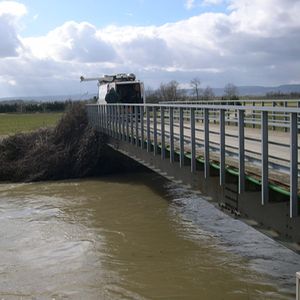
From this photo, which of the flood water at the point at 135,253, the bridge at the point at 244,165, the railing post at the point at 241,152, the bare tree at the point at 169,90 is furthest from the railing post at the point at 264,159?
the bare tree at the point at 169,90

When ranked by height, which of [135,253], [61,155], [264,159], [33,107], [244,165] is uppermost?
[33,107]

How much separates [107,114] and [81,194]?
4.11 meters

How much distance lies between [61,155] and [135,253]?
15265 millimetres

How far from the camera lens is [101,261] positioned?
39.3 feet

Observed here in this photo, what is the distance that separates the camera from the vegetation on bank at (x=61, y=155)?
2662cm

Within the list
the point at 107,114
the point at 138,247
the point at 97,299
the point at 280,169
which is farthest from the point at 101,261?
the point at 107,114

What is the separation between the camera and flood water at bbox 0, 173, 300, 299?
10062 mm

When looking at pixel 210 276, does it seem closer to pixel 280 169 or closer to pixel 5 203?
pixel 280 169

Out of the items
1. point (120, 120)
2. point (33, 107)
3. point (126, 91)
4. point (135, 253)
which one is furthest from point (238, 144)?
point (33, 107)

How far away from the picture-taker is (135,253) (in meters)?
12.5

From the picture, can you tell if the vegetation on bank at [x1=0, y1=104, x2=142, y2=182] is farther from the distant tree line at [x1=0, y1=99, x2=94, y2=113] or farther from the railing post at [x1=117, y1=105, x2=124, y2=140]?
the distant tree line at [x1=0, y1=99, x2=94, y2=113]

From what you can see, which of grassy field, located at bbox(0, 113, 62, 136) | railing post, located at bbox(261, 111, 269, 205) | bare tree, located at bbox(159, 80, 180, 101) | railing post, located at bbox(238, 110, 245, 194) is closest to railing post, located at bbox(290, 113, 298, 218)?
railing post, located at bbox(261, 111, 269, 205)

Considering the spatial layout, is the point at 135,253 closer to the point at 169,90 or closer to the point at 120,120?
the point at 120,120

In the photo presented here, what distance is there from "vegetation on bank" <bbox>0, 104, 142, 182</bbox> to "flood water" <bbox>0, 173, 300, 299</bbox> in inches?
269
